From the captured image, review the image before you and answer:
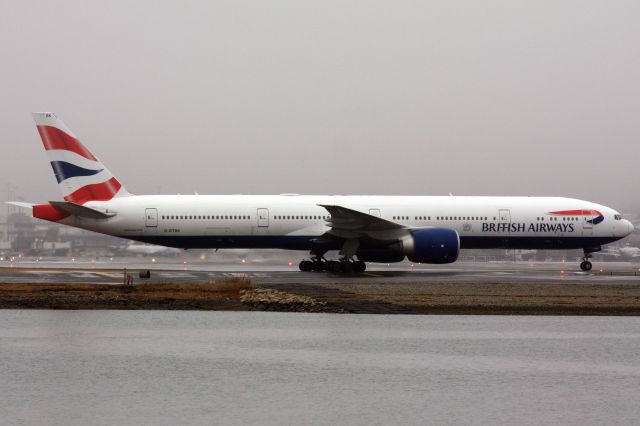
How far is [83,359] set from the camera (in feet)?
53.7

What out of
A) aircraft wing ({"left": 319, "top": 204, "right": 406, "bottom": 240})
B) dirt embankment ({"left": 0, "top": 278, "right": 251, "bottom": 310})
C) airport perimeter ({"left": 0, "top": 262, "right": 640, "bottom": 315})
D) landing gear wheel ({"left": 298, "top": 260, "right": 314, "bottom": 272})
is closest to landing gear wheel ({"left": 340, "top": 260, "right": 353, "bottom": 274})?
aircraft wing ({"left": 319, "top": 204, "right": 406, "bottom": 240})

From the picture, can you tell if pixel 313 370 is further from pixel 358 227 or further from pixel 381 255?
pixel 381 255

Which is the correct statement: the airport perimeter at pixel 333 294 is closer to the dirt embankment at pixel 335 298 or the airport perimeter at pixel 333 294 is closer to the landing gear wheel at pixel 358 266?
the dirt embankment at pixel 335 298

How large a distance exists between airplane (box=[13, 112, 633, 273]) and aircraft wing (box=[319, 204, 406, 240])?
0.14 ft

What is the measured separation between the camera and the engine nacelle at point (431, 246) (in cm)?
3691

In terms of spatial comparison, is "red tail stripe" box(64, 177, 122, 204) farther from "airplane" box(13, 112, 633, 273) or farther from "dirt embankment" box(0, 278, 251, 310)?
"dirt embankment" box(0, 278, 251, 310)

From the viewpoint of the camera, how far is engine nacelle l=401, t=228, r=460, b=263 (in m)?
36.9

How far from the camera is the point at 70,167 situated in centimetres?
3956

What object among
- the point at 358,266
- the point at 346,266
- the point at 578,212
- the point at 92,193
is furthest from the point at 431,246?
the point at 92,193

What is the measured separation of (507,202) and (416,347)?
24.6 metres

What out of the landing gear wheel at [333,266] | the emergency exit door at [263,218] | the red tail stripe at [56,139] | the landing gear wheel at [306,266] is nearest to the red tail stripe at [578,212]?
the landing gear wheel at [333,266]

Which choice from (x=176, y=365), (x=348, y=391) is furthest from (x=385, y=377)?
(x=176, y=365)

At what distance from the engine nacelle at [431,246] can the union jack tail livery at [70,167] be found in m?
13.5

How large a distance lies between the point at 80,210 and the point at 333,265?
11292mm
